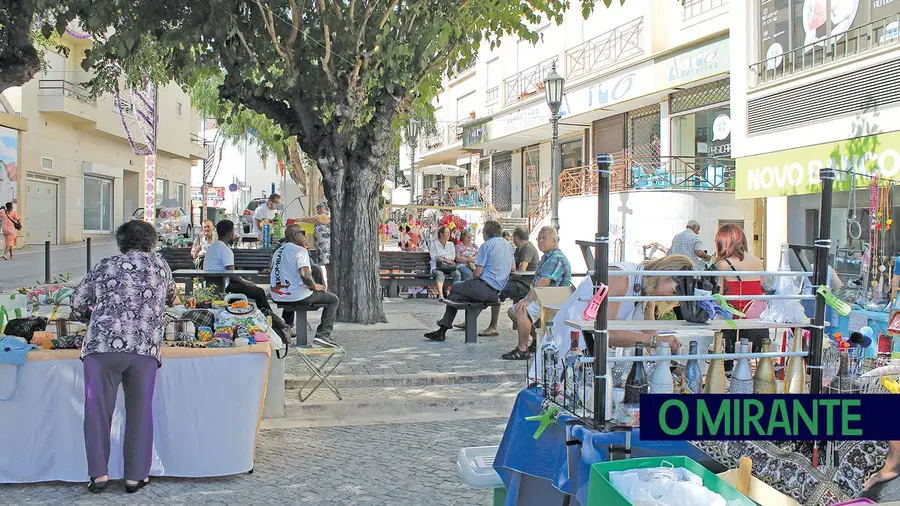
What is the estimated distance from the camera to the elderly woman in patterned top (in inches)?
179

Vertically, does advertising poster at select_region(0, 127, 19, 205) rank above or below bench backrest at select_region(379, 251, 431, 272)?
above

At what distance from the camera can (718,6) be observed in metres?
19.6

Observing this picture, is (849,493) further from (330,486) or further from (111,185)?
(111,185)

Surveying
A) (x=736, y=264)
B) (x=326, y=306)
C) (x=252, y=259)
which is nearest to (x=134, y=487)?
(x=326, y=306)

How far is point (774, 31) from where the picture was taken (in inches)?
661

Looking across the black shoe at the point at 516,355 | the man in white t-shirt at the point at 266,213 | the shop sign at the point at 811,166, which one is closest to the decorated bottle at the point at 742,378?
the black shoe at the point at 516,355

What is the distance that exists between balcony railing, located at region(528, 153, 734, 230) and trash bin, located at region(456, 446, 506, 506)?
663 inches

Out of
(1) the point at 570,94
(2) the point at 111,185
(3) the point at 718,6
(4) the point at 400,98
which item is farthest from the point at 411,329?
(2) the point at 111,185

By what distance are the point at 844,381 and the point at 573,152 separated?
25926mm

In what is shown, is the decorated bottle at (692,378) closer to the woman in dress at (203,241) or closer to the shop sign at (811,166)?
the shop sign at (811,166)

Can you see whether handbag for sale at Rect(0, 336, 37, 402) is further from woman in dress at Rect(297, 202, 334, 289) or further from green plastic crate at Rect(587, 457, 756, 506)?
woman in dress at Rect(297, 202, 334, 289)

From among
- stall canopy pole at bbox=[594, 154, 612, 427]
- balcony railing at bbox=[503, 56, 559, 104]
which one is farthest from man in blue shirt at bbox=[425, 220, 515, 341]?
balcony railing at bbox=[503, 56, 559, 104]

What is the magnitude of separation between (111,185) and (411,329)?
28184 mm

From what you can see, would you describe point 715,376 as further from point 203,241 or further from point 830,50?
point 830,50
